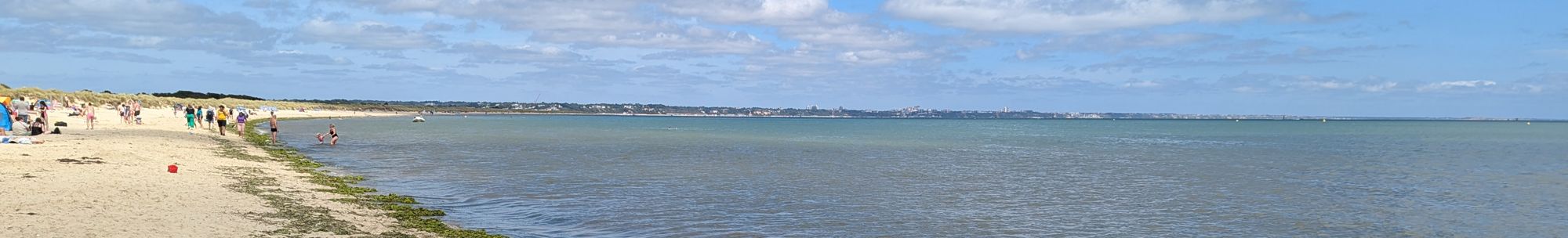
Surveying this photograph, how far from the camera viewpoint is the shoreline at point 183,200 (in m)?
11.5

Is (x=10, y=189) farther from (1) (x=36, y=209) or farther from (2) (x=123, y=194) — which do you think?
(1) (x=36, y=209)

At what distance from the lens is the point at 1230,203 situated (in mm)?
19766

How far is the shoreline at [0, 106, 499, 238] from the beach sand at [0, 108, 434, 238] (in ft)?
0.05

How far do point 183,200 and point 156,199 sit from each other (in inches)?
12.1

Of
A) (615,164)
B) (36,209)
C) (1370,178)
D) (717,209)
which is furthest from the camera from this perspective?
(615,164)

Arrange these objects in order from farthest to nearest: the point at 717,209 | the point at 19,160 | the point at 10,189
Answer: the point at 19,160
the point at 717,209
the point at 10,189

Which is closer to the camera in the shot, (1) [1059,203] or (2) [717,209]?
(2) [717,209]

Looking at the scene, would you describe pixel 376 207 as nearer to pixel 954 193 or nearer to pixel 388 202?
pixel 388 202

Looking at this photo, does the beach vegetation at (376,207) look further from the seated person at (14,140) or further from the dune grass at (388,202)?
the seated person at (14,140)

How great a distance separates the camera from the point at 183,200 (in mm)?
14281

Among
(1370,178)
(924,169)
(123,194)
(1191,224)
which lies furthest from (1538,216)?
Answer: (123,194)

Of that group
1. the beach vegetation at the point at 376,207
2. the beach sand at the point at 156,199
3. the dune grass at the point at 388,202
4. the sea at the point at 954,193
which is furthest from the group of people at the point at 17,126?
the sea at the point at 954,193

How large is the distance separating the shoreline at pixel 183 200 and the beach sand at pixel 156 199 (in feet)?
0.05

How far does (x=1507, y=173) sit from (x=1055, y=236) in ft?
77.6
